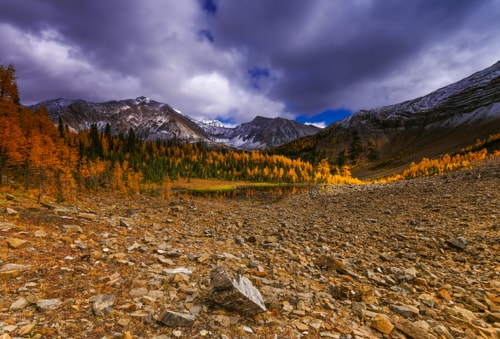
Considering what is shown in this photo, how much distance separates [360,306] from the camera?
6680 millimetres

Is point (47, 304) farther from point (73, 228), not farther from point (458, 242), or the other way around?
point (458, 242)

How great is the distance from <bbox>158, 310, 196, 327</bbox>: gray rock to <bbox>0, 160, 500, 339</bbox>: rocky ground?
2cm

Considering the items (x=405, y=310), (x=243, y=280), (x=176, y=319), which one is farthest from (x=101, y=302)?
(x=405, y=310)

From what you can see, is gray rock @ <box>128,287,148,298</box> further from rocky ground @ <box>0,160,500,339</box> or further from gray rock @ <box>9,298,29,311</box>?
gray rock @ <box>9,298,29,311</box>

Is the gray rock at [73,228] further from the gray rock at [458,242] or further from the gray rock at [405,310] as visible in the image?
the gray rock at [458,242]

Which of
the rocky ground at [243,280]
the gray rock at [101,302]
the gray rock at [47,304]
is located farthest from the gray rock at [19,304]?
the gray rock at [101,302]

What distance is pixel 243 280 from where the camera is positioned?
6.93m

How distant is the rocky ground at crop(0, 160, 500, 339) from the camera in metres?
5.36

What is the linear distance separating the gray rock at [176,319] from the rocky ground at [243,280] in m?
0.02

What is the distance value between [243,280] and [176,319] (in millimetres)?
2248

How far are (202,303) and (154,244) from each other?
596 centimetres

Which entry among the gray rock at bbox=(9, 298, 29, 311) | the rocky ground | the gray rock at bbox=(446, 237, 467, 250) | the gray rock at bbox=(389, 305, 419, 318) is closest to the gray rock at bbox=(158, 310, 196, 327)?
the rocky ground

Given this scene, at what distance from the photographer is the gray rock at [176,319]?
209 inches

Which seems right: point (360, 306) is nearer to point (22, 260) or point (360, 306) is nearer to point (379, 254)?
point (379, 254)
